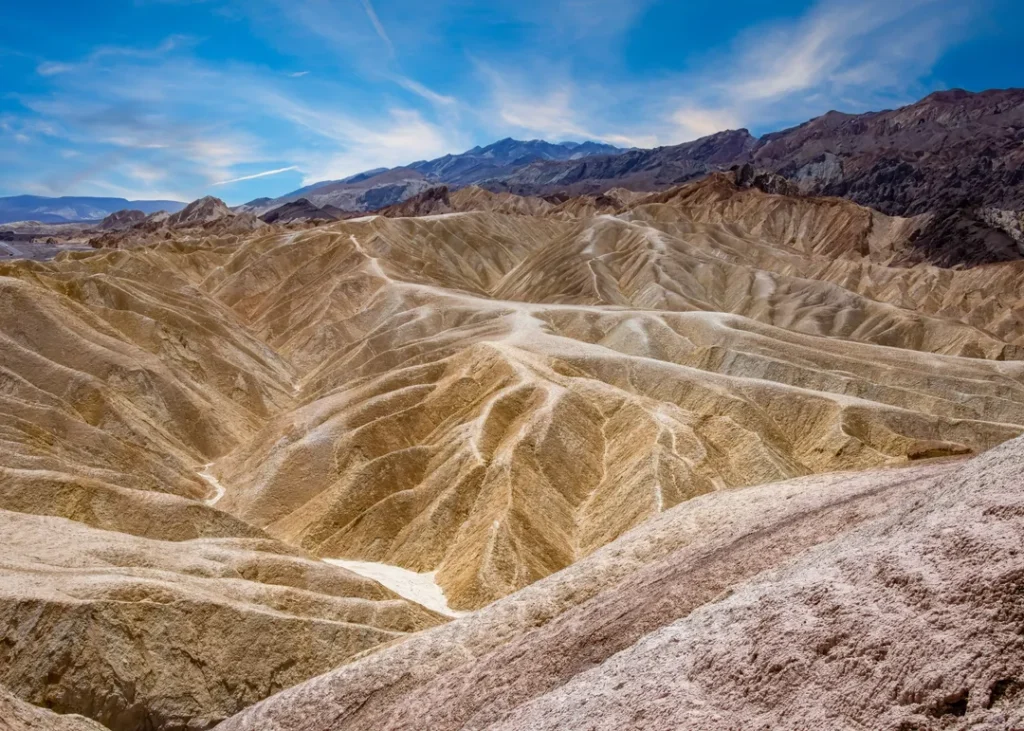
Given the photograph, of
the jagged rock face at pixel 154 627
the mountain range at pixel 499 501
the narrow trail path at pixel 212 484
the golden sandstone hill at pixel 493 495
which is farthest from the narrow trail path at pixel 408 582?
the narrow trail path at pixel 212 484

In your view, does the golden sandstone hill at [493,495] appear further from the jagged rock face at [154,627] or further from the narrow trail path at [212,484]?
the narrow trail path at [212,484]

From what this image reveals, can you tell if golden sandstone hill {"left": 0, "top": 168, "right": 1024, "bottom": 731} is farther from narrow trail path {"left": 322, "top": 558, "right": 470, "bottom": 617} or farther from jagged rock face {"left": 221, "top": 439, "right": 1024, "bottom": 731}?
narrow trail path {"left": 322, "top": 558, "right": 470, "bottom": 617}

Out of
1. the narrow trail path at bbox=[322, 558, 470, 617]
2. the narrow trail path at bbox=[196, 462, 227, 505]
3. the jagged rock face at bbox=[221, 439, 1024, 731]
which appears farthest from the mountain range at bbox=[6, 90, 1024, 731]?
the narrow trail path at bbox=[196, 462, 227, 505]

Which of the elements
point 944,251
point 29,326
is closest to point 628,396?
Result: point 29,326

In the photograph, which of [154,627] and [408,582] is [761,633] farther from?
[408,582]

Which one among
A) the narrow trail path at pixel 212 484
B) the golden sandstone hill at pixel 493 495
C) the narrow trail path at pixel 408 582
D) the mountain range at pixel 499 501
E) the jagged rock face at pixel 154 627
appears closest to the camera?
the mountain range at pixel 499 501

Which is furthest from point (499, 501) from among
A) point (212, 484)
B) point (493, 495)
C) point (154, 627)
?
point (212, 484)
